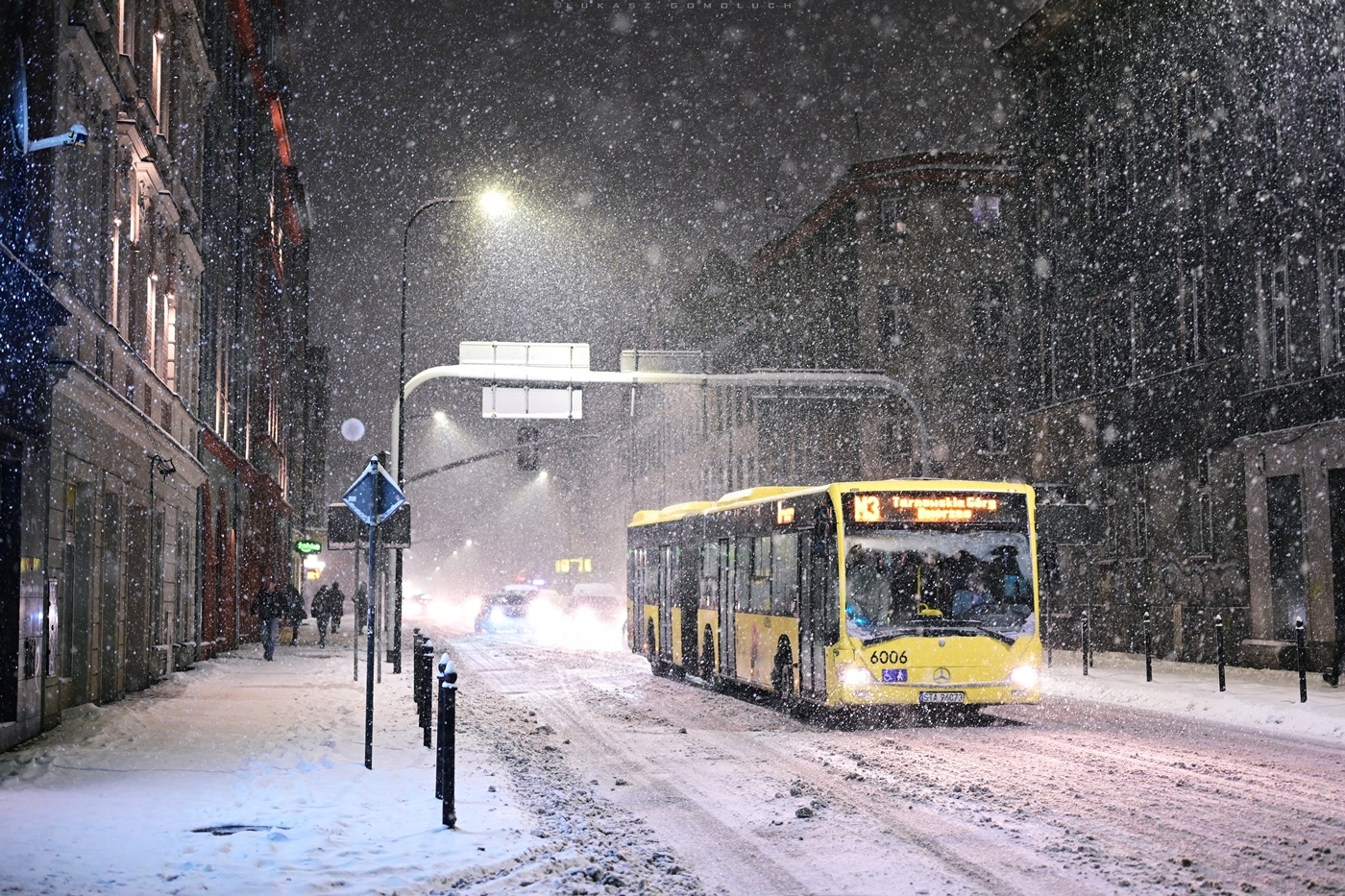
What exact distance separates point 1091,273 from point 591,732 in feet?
75.4

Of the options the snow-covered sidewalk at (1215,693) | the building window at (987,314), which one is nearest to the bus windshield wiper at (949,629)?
the snow-covered sidewalk at (1215,693)

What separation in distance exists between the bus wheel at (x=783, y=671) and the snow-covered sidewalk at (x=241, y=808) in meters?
4.39

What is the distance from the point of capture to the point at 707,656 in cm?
2384

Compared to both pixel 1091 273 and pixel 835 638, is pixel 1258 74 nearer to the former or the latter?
pixel 1091 273

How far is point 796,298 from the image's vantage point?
66062 millimetres

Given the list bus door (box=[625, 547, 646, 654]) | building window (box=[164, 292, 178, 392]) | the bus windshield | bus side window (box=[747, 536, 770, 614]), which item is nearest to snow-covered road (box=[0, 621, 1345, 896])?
the bus windshield

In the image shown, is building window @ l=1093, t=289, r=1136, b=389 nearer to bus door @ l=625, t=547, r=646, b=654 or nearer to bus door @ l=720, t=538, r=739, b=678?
bus door @ l=625, t=547, r=646, b=654

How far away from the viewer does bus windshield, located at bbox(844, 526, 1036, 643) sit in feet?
56.7

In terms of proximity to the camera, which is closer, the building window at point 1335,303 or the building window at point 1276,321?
the building window at point 1335,303

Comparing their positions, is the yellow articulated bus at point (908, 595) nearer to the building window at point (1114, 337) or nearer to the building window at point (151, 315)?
the building window at point (151, 315)

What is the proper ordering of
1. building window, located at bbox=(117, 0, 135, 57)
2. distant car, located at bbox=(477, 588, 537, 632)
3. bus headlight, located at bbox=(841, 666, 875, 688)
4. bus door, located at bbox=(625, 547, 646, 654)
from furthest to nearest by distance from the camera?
distant car, located at bbox=(477, 588, 537, 632), bus door, located at bbox=(625, 547, 646, 654), building window, located at bbox=(117, 0, 135, 57), bus headlight, located at bbox=(841, 666, 875, 688)

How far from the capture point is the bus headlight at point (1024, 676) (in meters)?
17.4

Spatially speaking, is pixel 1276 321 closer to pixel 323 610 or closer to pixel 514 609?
pixel 323 610

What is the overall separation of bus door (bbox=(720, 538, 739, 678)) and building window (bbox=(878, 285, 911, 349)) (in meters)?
34.2
